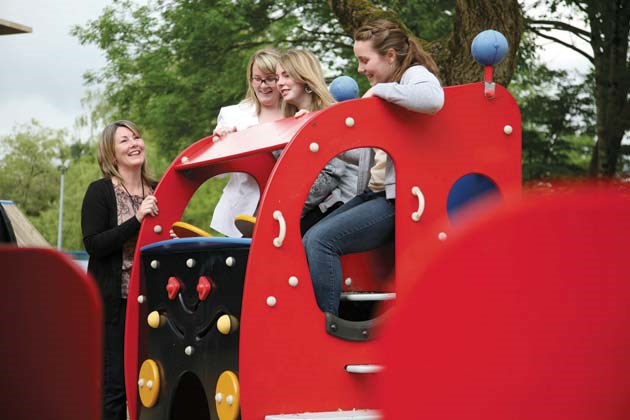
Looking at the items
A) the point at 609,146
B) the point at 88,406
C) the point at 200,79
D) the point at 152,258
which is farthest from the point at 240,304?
the point at 200,79

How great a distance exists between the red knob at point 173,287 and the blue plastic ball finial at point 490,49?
67.2 inches

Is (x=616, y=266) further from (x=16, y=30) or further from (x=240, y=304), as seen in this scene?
(x=240, y=304)

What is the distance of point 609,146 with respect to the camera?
45.0ft

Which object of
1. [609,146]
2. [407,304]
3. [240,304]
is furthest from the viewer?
[609,146]

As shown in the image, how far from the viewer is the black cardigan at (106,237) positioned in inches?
206

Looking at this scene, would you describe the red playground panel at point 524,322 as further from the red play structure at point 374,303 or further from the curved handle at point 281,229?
the curved handle at point 281,229

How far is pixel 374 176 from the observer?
4605 mm

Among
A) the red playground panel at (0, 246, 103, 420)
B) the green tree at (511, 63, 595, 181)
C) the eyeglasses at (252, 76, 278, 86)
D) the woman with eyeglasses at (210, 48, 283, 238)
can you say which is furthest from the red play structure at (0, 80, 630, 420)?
the green tree at (511, 63, 595, 181)

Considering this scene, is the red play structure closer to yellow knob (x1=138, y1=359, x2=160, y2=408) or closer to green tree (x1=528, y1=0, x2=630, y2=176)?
yellow knob (x1=138, y1=359, x2=160, y2=408)

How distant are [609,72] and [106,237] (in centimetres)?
1065

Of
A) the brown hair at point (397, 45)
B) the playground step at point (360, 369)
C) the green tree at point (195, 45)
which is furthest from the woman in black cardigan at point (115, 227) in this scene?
the green tree at point (195, 45)

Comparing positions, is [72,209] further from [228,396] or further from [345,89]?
[228,396]

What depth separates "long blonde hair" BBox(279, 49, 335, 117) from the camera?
5.05 meters

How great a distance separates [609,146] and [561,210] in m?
12.8
